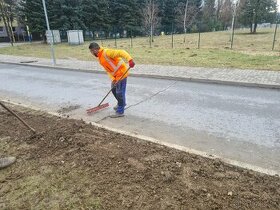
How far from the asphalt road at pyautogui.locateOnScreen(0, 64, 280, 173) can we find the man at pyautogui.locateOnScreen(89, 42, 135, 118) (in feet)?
1.62

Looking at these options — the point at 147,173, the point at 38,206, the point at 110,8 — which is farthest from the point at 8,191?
the point at 110,8

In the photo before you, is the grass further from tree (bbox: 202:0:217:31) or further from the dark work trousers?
tree (bbox: 202:0:217:31)

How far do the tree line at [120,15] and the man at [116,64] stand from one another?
24.1 metres

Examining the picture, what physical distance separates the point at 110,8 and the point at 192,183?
45.6 meters

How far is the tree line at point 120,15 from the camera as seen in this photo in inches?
1387

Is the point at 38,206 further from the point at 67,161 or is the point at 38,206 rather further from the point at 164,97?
the point at 164,97

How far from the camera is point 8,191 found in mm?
2994

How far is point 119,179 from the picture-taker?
308 cm

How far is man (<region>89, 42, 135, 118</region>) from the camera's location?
17.2ft

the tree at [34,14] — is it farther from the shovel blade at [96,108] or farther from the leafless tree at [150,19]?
the shovel blade at [96,108]

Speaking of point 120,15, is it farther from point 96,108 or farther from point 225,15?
point 96,108

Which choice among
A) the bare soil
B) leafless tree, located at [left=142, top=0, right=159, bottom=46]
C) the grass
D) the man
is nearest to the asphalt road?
the man

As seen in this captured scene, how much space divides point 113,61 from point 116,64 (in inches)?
3.8

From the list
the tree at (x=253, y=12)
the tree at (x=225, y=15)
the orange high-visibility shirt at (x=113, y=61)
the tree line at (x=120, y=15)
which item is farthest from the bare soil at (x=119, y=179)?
the tree at (x=225, y=15)
